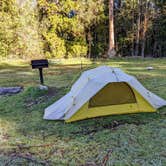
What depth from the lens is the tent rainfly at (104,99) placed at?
4.18m

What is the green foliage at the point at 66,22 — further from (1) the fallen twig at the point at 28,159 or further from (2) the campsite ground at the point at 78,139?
(1) the fallen twig at the point at 28,159

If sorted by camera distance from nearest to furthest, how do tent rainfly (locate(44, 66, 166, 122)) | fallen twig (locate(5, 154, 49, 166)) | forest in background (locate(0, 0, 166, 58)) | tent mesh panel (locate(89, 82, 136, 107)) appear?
fallen twig (locate(5, 154, 49, 166)) → tent rainfly (locate(44, 66, 166, 122)) → tent mesh panel (locate(89, 82, 136, 107)) → forest in background (locate(0, 0, 166, 58))

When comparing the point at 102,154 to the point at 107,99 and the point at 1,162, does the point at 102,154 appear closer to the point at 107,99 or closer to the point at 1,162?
the point at 1,162

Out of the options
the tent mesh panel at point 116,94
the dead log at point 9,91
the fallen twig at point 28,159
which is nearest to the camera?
the fallen twig at point 28,159

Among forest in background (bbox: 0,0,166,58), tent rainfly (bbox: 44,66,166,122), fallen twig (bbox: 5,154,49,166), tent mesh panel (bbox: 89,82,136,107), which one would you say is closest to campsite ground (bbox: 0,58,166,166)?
fallen twig (bbox: 5,154,49,166)

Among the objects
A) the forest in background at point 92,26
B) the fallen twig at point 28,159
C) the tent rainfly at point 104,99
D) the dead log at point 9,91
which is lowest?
the fallen twig at point 28,159

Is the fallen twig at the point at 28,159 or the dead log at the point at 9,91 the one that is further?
the dead log at the point at 9,91

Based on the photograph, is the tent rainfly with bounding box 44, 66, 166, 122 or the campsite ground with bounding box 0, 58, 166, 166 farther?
the tent rainfly with bounding box 44, 66, 166, 122

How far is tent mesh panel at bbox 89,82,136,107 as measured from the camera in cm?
432

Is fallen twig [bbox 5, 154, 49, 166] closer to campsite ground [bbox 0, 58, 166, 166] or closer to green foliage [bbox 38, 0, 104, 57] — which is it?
campsite ground [bbox 0, 58, 166, 166]

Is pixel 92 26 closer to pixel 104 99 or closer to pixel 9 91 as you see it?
pixel 9 91

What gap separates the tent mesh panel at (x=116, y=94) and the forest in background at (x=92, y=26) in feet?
28.3

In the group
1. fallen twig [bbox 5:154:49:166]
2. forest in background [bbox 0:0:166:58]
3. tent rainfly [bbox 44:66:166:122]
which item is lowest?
fallen twig [bbox 5:154:49:166]

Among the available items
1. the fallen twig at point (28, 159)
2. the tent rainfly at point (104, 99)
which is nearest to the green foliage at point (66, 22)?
the tent rainfly at point (104, 99)
